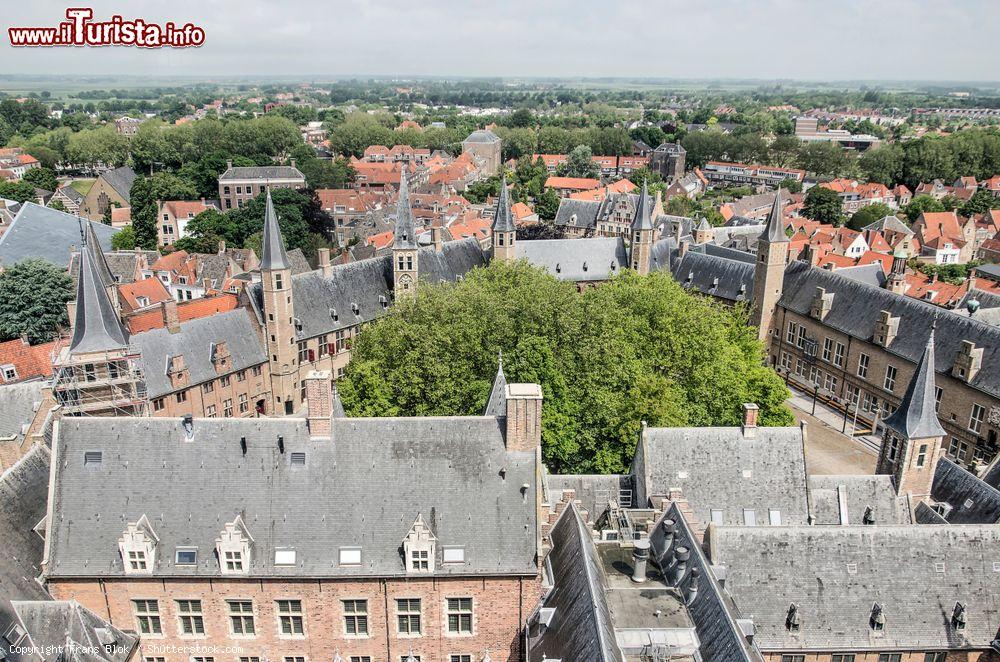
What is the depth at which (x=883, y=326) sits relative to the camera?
5994cm

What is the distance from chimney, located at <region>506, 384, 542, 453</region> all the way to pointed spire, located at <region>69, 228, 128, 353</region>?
25361 millimetres

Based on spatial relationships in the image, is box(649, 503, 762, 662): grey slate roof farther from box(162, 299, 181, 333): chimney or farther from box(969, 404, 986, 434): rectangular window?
box(162, 299, 181, 333): chimney

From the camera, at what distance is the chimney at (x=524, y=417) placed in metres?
29.6

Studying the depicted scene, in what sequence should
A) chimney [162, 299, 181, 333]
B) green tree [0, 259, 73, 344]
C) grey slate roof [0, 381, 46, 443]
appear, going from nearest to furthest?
1. grey slate roof [0, 381, 46, 443]
2. chimney [162, 299, 181, 333]
3. green tree [0, 259, 73, 344]

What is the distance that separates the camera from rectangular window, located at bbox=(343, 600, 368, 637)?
2927 centimetres

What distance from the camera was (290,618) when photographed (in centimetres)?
2941

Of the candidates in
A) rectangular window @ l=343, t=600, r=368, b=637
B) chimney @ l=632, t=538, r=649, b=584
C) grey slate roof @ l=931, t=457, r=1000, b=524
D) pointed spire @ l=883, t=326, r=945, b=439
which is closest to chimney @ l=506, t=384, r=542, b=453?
chimney @ l=632, t=538, r=649, b=584

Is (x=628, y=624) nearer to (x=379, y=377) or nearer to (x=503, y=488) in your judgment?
(x=503, y=488)

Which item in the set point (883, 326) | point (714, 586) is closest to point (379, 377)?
point (714, 586)

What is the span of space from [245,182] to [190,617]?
422 ft

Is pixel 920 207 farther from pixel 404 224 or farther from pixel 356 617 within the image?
pixel 356 617

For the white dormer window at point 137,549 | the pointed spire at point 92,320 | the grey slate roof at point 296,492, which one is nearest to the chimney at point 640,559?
the grey slate roof at point 296,492

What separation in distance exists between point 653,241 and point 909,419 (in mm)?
49803

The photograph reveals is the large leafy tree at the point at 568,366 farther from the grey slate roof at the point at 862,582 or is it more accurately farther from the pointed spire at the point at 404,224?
the pointed spire at the point at 404,224
